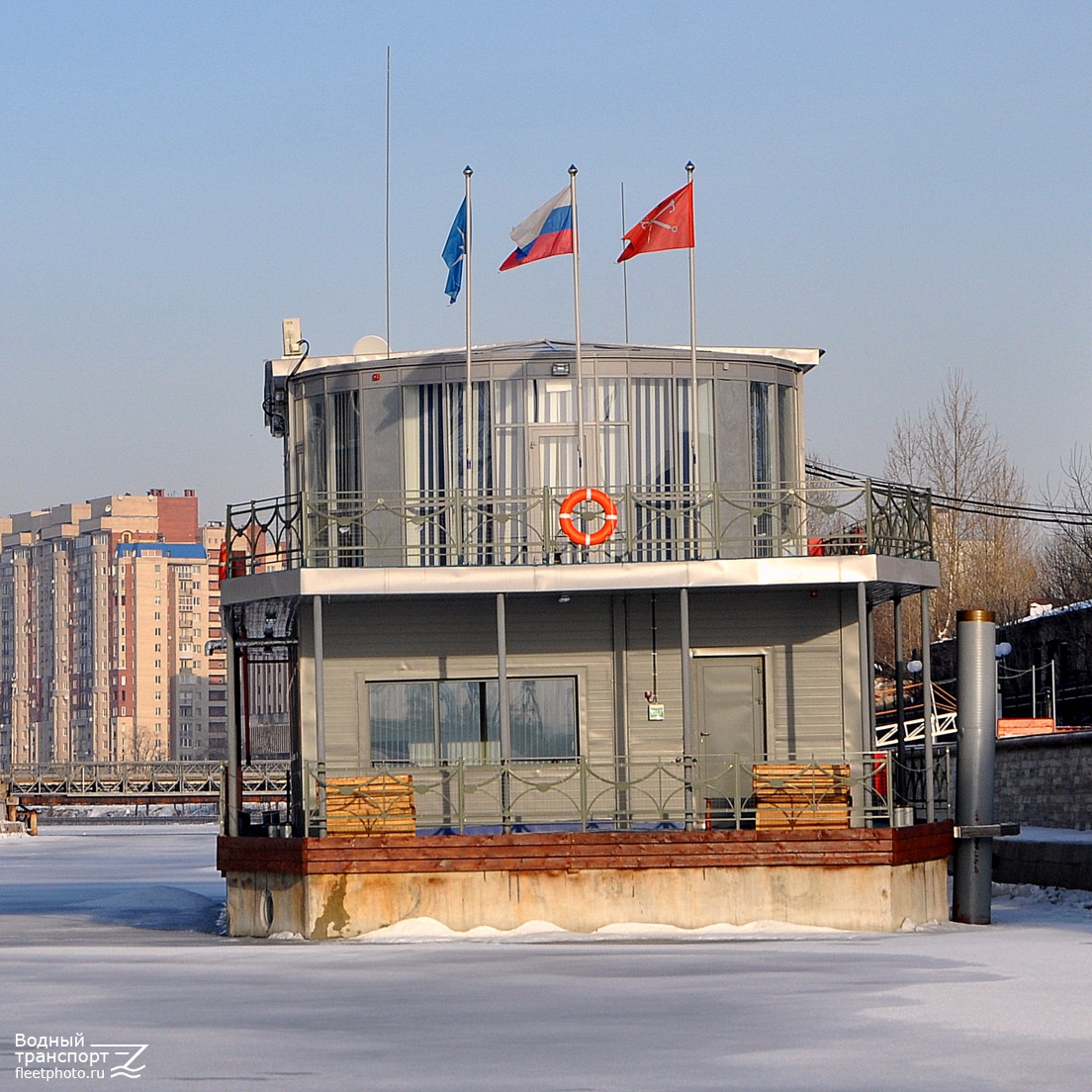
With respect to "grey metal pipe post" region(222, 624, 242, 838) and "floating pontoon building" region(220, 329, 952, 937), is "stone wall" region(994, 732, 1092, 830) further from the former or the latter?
"grey metal pipe post" region(222, 624, 242, 838)

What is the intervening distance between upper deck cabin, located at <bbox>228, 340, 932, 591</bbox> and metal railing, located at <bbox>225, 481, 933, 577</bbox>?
0.03 meters

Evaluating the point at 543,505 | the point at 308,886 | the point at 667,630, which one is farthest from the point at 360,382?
the point at 308,886

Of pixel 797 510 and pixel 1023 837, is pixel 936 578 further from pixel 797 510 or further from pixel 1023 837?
pixel 1023 837

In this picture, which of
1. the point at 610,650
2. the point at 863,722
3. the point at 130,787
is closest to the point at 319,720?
the point at 610,650

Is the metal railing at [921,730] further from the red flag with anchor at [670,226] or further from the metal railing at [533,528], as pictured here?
the red flag with anchor at [670,226]

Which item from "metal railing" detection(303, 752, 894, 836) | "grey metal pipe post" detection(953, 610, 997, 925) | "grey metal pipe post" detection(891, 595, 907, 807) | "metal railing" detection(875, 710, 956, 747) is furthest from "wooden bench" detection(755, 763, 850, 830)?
"metal railing" detection(875, 710, 956, 747)

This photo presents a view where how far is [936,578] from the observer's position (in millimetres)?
23609

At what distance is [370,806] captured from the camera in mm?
21422

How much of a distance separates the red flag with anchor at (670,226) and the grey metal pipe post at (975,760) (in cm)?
598

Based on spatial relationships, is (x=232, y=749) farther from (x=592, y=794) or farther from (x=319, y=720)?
(x=592, y=794)

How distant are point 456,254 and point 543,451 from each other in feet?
9.61

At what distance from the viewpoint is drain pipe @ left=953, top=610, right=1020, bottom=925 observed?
22875mm

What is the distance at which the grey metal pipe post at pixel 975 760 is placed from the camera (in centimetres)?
2289

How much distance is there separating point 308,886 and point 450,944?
2.02 metres
